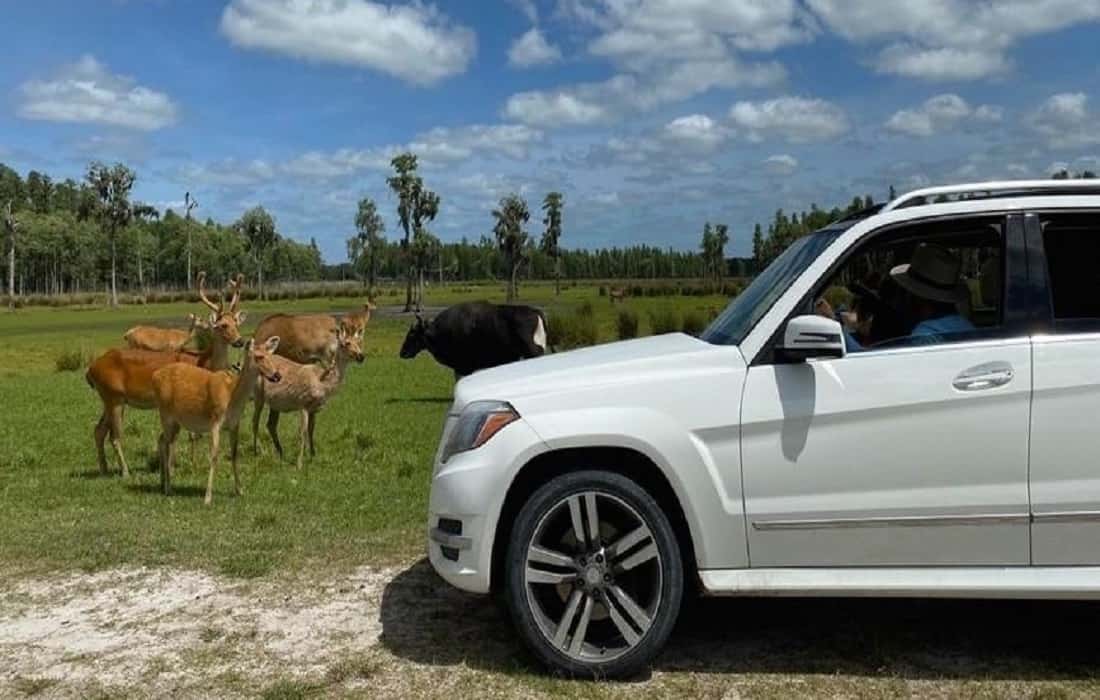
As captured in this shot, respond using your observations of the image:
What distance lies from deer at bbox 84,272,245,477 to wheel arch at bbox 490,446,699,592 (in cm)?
655

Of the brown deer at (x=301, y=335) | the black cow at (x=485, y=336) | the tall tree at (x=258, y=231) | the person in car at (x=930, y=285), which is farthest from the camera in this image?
the tall tree at (x=258, y=231)

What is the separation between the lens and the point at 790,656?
505 centimetres

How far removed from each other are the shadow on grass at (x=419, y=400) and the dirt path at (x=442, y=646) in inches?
447

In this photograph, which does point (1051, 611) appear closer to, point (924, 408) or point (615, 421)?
point (924, 408)

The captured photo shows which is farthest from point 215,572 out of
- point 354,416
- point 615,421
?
point 354,416

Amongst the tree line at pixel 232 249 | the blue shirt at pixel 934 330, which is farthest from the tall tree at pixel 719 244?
the blue shirt at pixel 934 330

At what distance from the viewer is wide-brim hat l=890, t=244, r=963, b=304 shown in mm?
5332

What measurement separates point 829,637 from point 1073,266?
87.6 inches

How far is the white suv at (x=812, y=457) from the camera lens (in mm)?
4516

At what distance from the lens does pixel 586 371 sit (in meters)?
4.96

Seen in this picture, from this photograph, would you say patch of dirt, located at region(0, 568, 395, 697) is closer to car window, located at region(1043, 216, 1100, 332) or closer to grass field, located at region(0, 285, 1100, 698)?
grass field, located at region(0, 285, 1100, 698)

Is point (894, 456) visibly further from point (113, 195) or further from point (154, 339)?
point (113, 195)

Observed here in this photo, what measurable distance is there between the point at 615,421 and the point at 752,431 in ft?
2.08

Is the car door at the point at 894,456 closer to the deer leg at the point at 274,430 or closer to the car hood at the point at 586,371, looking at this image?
the car hood at the point at 586,371
